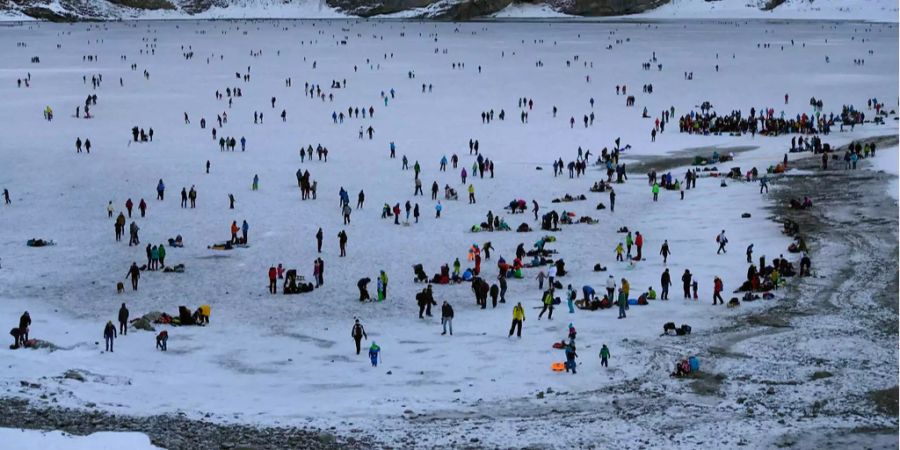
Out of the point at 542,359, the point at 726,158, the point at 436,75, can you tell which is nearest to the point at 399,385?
the point at 542,359

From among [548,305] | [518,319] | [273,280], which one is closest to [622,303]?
[548,305]

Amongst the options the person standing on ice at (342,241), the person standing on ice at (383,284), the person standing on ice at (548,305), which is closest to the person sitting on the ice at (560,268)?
the person standing on ice at (548,305)

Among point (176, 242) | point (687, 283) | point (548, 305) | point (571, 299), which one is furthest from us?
point (176, 242)

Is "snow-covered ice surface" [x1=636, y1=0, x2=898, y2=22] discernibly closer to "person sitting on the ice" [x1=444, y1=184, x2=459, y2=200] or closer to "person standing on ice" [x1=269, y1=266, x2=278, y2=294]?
"person sitting on the ice" [x1=444, y1=184, x2=459, y2=200]

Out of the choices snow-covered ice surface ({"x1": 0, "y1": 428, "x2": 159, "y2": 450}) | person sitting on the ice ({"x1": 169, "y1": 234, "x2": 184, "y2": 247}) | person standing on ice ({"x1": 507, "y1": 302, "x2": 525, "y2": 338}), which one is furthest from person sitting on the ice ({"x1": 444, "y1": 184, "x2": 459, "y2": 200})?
snow-covered ice surface ({"x1": 0, "y1": 428, "x2": 159, "y2": 450})

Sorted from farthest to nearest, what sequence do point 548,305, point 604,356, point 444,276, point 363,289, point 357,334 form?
point 444,276
point 363,289
point 548,305
point 357,334
point 604,356

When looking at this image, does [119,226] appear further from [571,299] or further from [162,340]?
[571,299]

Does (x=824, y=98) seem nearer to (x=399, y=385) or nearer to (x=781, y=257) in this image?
(x=781, y=257)
